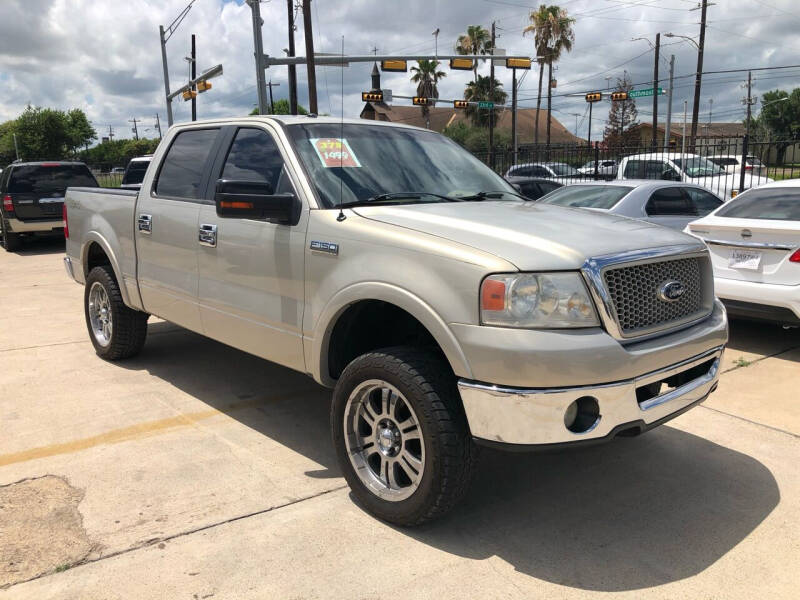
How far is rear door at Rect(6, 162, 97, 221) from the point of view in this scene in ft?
45.8

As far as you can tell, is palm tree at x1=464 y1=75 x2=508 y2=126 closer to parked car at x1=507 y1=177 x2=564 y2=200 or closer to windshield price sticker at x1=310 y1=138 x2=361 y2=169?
parked car at x1=507 y1=177 x2=564 y2=200

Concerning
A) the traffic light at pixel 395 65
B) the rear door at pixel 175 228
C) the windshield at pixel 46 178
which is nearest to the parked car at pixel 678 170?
the windshield at pixel 46 178

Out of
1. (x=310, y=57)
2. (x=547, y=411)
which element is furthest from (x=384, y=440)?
(x=310, y=57)

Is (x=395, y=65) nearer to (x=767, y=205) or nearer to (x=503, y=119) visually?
(x=767, y=205)

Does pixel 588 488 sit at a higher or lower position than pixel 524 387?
lower

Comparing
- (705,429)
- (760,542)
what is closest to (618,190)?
(705,429)

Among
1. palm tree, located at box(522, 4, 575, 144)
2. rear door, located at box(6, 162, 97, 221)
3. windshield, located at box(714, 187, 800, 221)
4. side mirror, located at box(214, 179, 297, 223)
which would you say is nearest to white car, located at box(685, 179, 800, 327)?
windshield, located at box(714, 187, 800, 221)

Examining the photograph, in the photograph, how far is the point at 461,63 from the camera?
26000 millimetres

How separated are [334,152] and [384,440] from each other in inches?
66.3

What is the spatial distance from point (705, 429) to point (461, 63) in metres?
23.6

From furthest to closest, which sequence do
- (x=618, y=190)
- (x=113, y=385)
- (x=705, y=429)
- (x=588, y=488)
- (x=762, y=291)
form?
(x=618, y=190) → (x=762, y=291) → (x=113, y=385) → (x=705, y=429) → (x=588, y=488)

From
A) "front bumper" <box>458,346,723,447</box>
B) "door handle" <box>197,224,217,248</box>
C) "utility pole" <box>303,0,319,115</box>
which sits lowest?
"front bumper" <box>458,346,723,447</box>

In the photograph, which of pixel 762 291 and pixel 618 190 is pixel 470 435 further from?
pixel 618 190

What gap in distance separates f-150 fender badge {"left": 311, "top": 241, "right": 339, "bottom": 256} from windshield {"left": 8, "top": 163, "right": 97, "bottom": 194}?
12763mm
